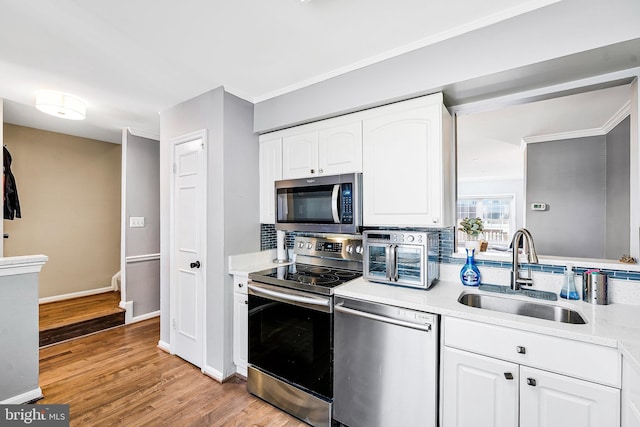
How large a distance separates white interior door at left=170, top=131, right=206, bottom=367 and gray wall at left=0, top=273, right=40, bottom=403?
946 mm

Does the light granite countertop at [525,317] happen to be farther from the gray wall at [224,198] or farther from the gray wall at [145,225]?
the gray wall at [145,225]

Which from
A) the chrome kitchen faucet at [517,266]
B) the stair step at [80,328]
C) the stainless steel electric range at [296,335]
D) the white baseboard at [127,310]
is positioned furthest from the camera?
the white baseboard at [127,310]

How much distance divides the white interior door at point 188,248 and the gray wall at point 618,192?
2793 millimetres

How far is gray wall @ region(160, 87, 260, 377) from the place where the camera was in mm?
2334

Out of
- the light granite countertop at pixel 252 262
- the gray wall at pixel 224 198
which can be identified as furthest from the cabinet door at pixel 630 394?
the gray wall at pixel 224 198

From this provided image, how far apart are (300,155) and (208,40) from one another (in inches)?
39.7

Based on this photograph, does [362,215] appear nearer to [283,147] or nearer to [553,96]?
[283,147]

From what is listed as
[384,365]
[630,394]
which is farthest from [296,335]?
[630,394]

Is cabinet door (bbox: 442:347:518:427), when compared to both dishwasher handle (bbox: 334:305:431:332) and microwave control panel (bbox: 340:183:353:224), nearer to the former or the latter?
dishwasher handle (bbox: 334:305:431:332)

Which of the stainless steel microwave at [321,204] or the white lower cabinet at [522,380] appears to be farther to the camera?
the stainless steel microwave at [321,204]

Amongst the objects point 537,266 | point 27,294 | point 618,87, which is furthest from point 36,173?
point 618,87

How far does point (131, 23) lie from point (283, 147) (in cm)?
127

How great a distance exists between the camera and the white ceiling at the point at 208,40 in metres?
1.48

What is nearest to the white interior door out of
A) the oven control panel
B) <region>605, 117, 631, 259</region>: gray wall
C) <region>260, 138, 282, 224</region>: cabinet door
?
<region>260, 138, 282, 224</region>: cabinet door
